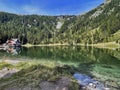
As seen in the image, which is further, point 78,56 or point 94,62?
point 78,56

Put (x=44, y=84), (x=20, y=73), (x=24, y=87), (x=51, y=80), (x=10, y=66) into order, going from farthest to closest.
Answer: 1. (x=10, y=66)
2. (x=20, y=73)
3. (x=51, y=80)
4. (x=44, y=84)
5. (x=24, y=87)

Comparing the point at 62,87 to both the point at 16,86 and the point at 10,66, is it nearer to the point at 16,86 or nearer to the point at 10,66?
the point at 16,86

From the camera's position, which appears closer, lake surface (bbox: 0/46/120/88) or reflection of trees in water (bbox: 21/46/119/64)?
lake surface (bbox: 0/46/120/88)

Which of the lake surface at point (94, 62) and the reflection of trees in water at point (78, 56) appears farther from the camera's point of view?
the reflection of trees in water at point (78, 56)

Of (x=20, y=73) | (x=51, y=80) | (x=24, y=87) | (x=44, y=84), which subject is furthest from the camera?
(x=20, y=73)

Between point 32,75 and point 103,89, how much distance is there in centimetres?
1136

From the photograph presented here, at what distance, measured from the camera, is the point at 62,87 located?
108 feet

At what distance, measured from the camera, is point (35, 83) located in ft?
108

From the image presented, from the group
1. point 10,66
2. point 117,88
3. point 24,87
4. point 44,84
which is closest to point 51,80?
point 44,84

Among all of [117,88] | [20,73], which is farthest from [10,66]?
[117,88]

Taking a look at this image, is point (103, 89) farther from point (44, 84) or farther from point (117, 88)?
point (44, 84)

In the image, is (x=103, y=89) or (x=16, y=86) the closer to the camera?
(x=16, y=86)

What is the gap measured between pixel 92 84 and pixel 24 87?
11047mm

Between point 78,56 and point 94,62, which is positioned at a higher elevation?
point 94,62
